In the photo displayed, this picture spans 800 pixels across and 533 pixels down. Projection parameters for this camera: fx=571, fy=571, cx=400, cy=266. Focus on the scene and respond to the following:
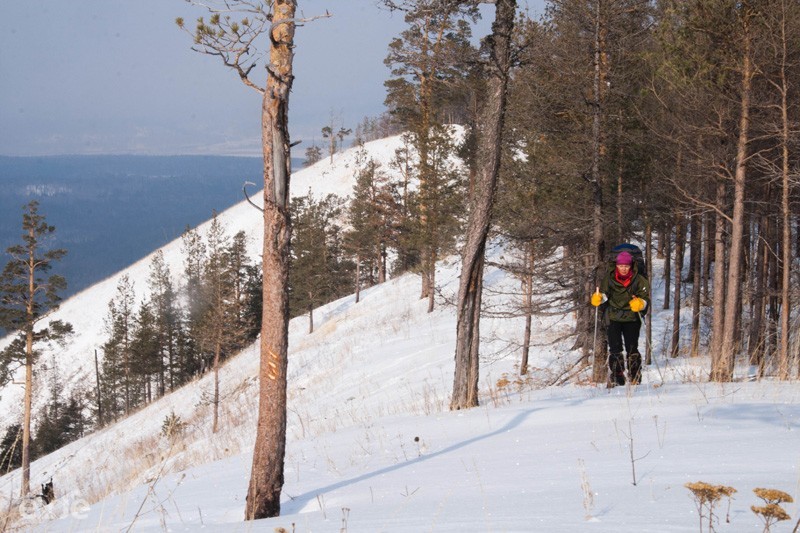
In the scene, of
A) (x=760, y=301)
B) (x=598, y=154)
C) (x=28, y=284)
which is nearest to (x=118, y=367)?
(x=28, y=284)

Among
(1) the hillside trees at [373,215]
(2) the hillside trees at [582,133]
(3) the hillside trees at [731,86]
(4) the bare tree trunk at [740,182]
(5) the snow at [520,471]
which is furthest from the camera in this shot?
(1) the hillside trees at [373,215]

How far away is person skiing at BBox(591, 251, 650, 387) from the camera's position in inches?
320

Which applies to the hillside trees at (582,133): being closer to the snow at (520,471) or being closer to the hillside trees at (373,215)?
the snow at (520,471)

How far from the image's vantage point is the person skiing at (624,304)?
8.13 m

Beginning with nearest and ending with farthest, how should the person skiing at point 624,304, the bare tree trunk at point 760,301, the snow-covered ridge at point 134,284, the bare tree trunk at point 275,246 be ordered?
1. the bare tree trunk at point 275,246
2. the person skiing at point 624,304
3. the bare tree trunk at point 760,301
4. the snow-covered ridge at point 134,284


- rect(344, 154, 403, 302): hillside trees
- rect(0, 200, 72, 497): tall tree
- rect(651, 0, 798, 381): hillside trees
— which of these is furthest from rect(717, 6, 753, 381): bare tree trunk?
rect(344, 154, 403, 302): hillside trees

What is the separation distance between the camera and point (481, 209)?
7.82m

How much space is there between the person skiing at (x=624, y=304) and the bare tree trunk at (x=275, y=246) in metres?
4.95

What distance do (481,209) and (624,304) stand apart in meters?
2.54

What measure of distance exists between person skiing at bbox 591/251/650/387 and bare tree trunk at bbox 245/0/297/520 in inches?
195

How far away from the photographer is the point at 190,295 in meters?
59.9

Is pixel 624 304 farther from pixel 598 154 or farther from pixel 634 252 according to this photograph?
pixel 598 154

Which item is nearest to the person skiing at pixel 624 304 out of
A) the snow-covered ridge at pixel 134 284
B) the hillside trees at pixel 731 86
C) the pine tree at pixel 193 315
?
the hillside trees at pixel 731 86

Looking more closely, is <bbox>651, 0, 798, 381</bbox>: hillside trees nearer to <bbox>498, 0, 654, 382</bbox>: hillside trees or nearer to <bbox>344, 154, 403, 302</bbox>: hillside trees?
<bbox>498, 0, 654, 382</bbox>: hillside trees
